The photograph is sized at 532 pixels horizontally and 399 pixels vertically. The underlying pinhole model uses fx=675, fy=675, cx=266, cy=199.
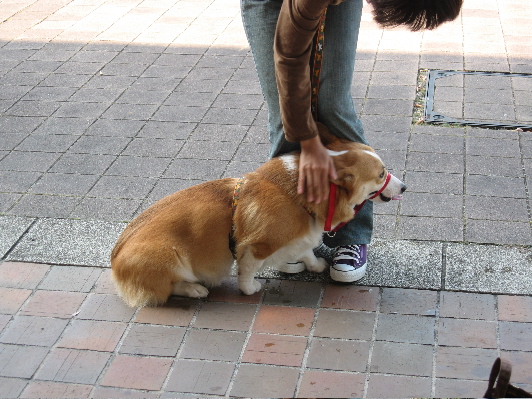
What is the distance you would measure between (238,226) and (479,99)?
3135mm

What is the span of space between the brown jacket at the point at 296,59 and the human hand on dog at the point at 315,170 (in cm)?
8

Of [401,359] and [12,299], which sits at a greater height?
[12,299]

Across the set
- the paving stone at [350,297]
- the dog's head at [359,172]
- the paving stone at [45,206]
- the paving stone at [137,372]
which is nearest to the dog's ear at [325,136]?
the dog's head at [359,172]

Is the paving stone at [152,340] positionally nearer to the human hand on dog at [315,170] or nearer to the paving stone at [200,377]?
the paving stone at [200,377]

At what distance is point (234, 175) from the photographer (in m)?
4.75

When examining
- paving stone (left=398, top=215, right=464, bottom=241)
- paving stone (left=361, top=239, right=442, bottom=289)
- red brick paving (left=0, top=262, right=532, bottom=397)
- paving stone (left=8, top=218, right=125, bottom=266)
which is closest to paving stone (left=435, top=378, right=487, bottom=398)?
red brick paving (left=0, top=262, right=532, bottom=397)

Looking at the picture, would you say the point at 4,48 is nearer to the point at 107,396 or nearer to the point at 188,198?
the point at 188,198

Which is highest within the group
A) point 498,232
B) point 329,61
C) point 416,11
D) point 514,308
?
point 416,11

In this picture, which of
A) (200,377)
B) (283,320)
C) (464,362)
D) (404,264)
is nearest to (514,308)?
(464,362)

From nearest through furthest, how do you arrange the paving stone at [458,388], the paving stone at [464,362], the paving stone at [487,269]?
the paving stone at [458,388] → the paving stone at [464,362] → the paving stone at [487,269]

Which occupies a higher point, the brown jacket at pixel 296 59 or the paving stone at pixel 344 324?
the brown jacket at pixel 296 59

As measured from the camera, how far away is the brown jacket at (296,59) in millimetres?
2643

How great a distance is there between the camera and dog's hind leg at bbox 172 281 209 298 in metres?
3.56

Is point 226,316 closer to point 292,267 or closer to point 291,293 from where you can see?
point 291,293
